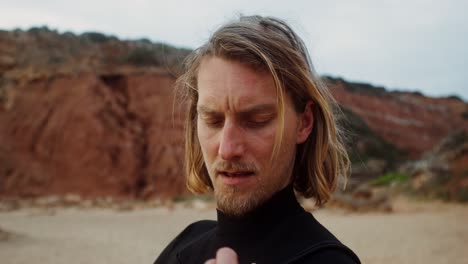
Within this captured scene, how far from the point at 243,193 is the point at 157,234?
35.7 feet

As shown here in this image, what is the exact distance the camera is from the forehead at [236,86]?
1.47 meters

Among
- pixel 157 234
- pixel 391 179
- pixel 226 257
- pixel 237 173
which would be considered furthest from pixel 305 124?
pixel 391 179

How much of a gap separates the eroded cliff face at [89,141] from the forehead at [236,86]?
74.9ft

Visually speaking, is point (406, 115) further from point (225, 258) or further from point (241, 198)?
point (225, 258)

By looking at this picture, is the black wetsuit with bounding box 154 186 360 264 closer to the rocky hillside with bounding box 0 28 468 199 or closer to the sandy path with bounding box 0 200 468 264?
the sandy path with bounding box 0 200 468 264

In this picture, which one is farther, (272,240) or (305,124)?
(305,124)

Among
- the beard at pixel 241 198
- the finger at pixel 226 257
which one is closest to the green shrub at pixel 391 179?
the beard at pixel 241 198

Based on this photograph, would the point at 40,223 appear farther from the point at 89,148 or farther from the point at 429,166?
the point at 429,166

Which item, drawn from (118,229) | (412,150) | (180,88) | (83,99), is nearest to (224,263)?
(180,88)

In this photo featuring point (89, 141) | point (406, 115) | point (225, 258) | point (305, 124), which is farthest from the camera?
point (406, 115)

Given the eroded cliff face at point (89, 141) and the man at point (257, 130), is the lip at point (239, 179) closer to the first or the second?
the man at point (257, 130)

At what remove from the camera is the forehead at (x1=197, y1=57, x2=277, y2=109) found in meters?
1.47

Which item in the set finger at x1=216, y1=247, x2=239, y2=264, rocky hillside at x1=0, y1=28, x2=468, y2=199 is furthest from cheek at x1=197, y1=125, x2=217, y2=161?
rocky hillside at x1=0, y1=28, x2=468, y2=199

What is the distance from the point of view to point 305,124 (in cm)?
170
